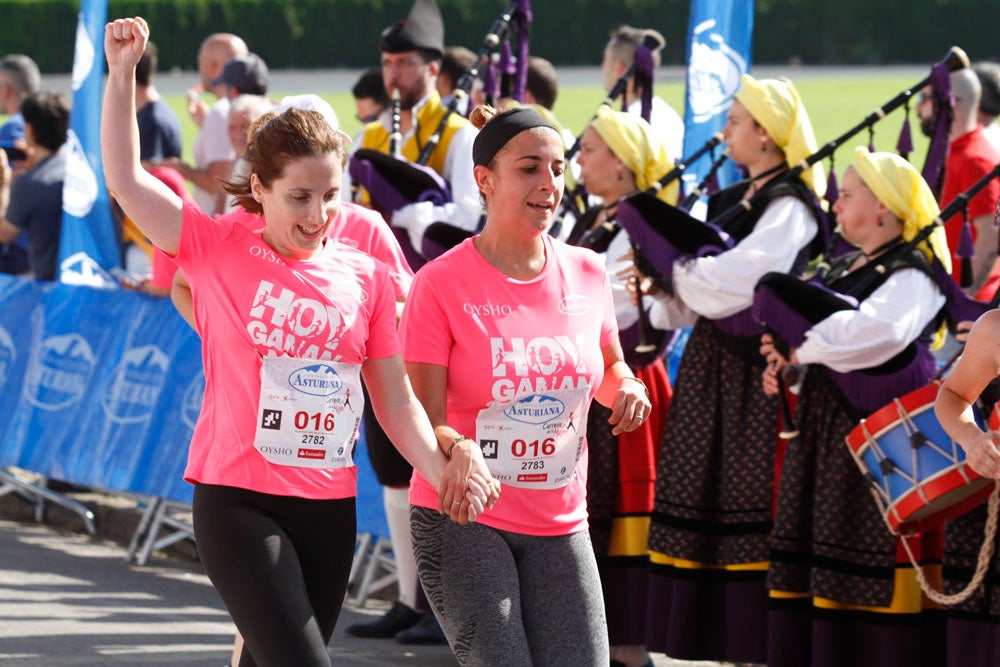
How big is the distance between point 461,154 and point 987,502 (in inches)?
110

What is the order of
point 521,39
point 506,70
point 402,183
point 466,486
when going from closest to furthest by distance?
point 466,486 < point 402,183 < point 521,39 < point 506,70

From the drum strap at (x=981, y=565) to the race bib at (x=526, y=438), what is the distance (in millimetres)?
1756

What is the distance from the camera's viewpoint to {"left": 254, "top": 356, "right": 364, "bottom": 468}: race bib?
4152 mm

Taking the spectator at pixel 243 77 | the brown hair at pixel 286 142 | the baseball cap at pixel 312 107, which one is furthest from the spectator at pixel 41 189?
the brown hair at pixel 286 142

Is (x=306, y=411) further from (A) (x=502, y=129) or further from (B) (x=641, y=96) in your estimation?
(B) (x=641, y=96)

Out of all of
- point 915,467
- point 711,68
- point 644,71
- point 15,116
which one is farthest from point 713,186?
point 15,116

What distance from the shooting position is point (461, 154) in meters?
7.32

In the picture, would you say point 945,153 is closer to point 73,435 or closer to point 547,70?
point 547,70

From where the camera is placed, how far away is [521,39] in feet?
26.2

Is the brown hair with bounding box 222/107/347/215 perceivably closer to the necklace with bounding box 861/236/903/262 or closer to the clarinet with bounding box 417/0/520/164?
the necklace with bounding box 861/236/903/262

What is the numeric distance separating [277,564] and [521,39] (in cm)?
440

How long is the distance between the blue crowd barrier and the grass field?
689 inches

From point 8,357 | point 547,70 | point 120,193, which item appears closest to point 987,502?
point 120,193

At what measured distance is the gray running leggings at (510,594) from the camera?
13.0 ft
